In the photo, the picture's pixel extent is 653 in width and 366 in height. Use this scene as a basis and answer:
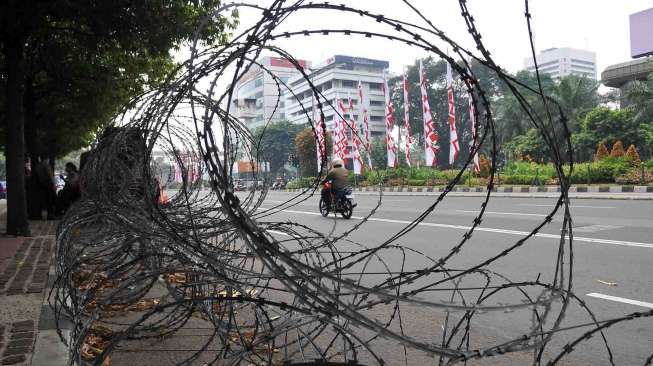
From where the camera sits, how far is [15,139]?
26.6ft

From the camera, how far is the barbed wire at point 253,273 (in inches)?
53.9

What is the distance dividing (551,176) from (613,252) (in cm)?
1832

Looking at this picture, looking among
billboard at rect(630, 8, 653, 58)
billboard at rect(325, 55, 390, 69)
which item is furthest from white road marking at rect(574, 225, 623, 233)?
billboard at rect(325, 55, 390, 69)

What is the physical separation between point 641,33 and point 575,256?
3260 cm

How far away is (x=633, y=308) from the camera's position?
401 cm

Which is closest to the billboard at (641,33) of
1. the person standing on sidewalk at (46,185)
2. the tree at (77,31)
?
the tree at (77,31)

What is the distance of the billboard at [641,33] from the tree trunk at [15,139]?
35.1 meters

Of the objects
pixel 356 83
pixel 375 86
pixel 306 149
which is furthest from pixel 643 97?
pixel 375 86

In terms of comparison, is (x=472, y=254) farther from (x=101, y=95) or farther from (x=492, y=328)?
(x=101, y=95)

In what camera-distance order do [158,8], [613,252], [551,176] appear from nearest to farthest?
[613,252]
[158,8]
[551,176]

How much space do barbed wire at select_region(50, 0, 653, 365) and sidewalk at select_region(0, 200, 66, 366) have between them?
0.70ft

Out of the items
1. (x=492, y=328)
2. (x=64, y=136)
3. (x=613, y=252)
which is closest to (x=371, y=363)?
(x=492, y=328)

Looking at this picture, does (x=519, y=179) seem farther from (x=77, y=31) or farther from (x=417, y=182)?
(x=77, y=31)

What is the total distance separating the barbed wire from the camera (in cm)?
137
